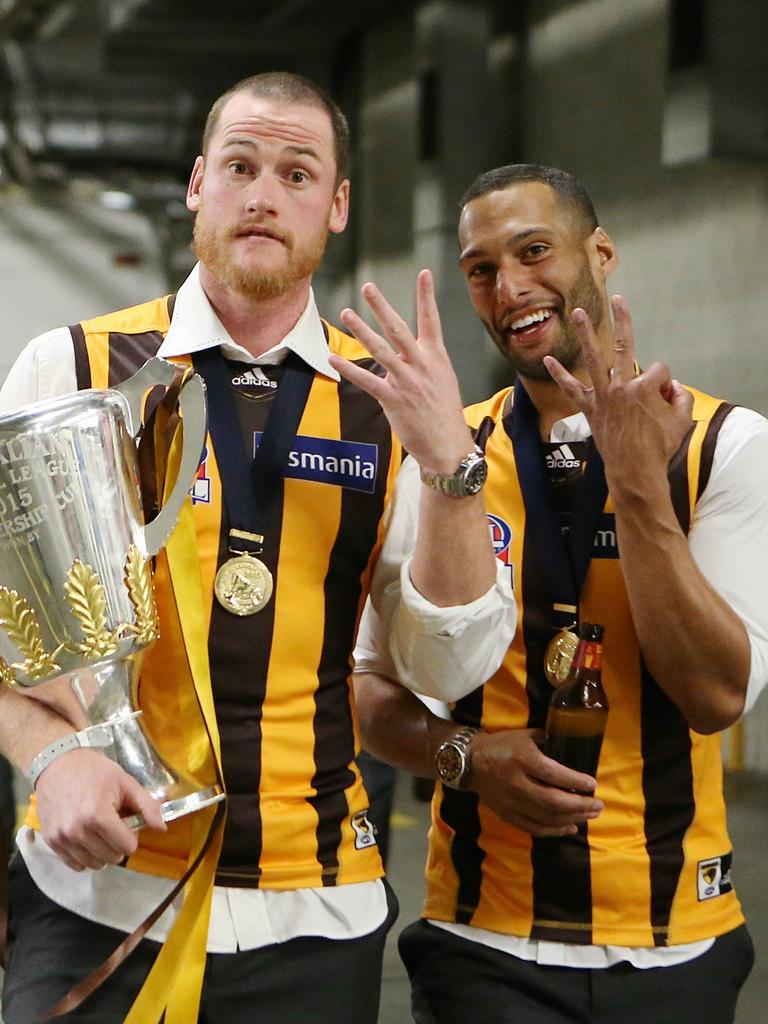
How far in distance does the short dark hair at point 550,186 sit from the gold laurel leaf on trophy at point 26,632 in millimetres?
1203

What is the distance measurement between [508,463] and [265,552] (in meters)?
0.57

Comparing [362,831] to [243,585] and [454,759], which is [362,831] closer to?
[454,759]

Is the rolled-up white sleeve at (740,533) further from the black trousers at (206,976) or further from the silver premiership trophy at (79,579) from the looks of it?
the silver premiership trophy at (79,579)

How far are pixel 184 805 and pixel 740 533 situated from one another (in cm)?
103

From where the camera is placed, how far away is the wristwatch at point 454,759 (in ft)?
7.59

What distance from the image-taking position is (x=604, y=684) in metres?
2.34

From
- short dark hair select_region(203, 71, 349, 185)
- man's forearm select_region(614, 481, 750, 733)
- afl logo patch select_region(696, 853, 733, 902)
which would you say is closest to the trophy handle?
short dark hair select_region(203, 71, 349, 185)

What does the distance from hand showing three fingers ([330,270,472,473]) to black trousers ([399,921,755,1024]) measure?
899 millimetres

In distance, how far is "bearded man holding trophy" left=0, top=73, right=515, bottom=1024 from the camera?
1820mm

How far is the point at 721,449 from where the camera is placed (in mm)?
2344

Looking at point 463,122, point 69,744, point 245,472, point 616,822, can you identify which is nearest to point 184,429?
point 245,472

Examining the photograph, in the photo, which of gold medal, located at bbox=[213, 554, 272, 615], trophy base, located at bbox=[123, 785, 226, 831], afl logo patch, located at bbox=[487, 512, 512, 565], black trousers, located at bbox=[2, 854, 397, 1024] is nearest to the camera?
trophy base, located at bbox=[123, 785, 226, 831]

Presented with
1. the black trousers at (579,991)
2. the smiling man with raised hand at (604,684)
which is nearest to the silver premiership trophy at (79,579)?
the smiling man with raised hand at (604,684)

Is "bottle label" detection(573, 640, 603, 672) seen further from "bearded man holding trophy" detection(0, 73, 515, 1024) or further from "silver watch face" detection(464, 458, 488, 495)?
"silver watch face" detection(464, 458, 488, 495)
